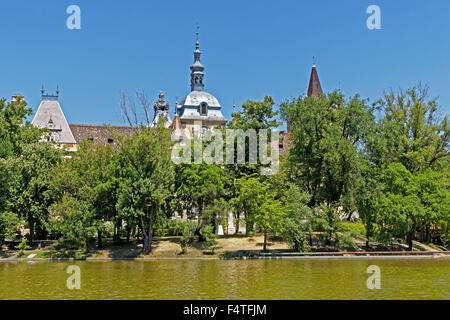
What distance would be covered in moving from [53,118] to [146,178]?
39.3 meters

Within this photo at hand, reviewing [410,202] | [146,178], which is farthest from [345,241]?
[146,178]

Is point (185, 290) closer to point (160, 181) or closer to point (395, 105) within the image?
point (160, 181)

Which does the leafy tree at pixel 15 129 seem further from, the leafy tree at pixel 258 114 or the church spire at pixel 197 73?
the church spire at pixel 197 73

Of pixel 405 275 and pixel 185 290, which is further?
pixel 405 275

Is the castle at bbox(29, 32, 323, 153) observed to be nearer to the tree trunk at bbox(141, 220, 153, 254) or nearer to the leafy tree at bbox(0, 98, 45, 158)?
the leafy tree at bbox(0, 98, 45, 158)

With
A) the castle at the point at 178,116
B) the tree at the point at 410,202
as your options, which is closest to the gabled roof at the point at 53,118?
the castle at the point at 178,116

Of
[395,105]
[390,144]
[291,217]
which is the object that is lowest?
[291,217]

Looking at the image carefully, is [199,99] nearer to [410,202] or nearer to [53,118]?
[53,118]

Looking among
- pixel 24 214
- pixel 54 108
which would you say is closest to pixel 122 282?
pixel 24 214

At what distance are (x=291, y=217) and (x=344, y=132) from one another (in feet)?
37.8

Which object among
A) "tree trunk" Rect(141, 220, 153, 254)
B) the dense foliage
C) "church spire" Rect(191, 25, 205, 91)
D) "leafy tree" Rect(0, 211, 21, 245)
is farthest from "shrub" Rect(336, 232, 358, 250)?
"church spire" Rect(191, 25, 205, 91)

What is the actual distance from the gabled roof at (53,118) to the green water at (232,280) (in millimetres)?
40233

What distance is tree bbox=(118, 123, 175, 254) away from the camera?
42031mm
